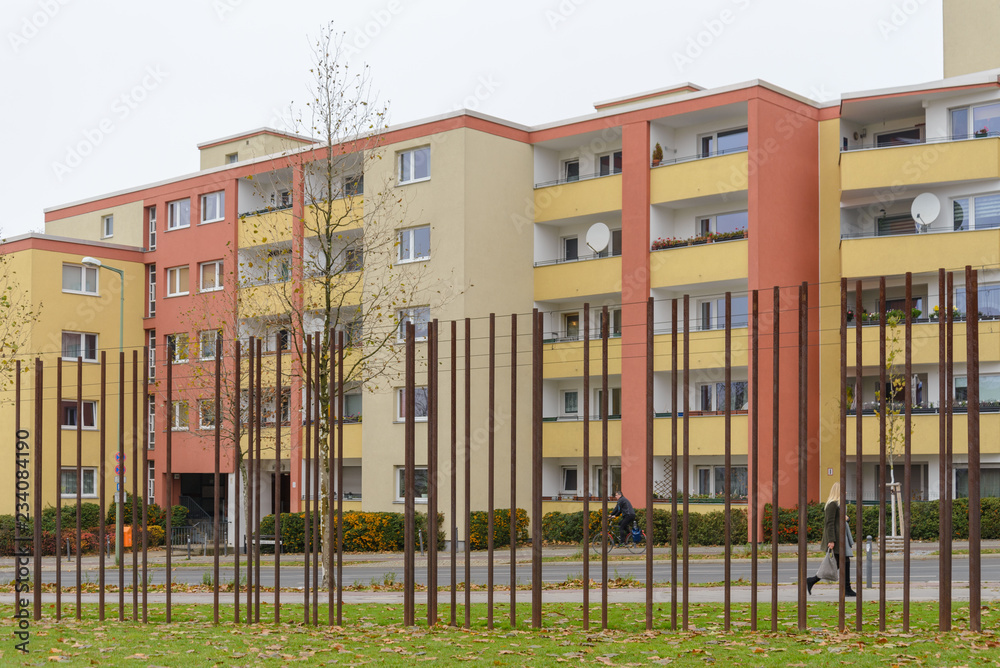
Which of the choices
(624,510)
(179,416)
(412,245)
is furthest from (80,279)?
(624,510)

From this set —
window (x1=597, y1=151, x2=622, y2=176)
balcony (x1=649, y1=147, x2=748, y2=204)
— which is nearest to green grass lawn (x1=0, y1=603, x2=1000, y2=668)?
balcony (x1=649, y1=147, x2=748, y2=204)

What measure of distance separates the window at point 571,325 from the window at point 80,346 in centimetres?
2021

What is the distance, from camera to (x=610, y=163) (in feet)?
143

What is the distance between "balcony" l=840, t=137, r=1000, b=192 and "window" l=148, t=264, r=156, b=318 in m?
30.7

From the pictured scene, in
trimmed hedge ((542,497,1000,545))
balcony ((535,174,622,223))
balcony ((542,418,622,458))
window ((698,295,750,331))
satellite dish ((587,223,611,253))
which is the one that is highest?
balcony ((535,174,622,223))

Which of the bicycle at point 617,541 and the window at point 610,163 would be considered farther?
the window at point 610,163

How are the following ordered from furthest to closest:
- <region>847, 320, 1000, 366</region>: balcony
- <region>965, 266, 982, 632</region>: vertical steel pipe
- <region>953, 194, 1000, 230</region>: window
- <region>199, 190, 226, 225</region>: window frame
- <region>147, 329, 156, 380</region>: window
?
<region>147, 329, 156, 380</region>: window
<region>199, 190, 226, 225</region>: window frame
<region>953, 194, 1000, 230</region>: window
<region>847, 320, 1000, 366</region>: balcony
<region>965, 266, 982, 632</region>: vertical steel pipe

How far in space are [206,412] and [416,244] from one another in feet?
30.6

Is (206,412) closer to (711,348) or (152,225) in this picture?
(152,225)

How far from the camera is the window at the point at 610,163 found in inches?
1706

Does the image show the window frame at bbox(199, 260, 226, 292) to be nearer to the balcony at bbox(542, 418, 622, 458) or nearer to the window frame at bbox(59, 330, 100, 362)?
the window frame at bbox(59, 330, 100, 362)

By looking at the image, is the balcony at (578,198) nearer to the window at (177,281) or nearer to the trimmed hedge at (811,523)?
the trimmed hedge at (811,523)

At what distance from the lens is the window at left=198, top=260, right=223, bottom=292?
165 ft

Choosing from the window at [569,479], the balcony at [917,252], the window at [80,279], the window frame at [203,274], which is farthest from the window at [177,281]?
the balcony at [917,252]
